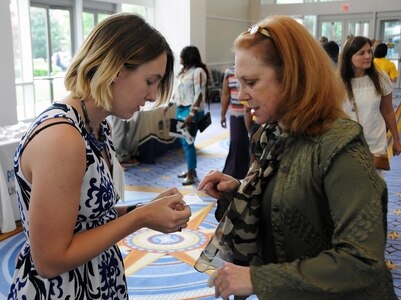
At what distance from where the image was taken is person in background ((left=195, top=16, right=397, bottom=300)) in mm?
1025

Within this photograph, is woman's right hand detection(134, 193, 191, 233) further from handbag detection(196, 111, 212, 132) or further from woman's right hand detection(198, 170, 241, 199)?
handbag detection(196, 111, 212, 132)

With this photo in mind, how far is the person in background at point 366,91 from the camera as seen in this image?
3.43 metres

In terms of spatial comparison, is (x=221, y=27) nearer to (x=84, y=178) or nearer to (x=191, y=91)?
(x=191, y=91)

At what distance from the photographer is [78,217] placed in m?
1.23

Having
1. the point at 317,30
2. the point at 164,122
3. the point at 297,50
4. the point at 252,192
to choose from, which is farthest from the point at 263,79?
the point at 317,30

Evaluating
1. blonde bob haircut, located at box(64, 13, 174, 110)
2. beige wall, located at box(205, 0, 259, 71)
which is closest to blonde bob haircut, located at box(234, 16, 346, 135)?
blonde bob haircut, located at box(64, 13, 174, 110)

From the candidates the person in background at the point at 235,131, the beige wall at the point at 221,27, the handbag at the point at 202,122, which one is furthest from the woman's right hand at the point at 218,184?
the beige wall at the point at 221,27

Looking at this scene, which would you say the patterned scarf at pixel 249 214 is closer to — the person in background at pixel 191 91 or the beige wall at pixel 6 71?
the person in background at pixel 191 91

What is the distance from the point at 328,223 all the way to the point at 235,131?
4250 millimetres

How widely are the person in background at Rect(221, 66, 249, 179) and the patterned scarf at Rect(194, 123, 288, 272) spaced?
3.73 meters

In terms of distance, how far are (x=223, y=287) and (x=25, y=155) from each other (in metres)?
0.60

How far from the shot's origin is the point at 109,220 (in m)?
1.33

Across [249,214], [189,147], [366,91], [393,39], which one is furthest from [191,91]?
[393,39]

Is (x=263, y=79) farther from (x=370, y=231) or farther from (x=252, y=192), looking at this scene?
(x=370, y=231)
